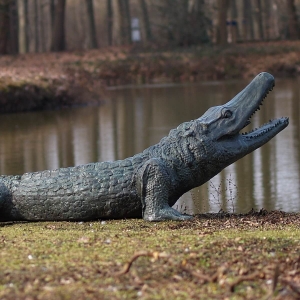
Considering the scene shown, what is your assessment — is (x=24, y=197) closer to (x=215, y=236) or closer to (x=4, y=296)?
(x=215, y=236)

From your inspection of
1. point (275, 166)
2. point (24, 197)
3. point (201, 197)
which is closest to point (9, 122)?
point (275, 166)

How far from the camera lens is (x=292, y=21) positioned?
43.2 metres

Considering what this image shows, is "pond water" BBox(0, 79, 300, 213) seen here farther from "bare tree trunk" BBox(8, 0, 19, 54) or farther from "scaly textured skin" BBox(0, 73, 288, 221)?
"bare tree trunk" BBox(8, 0, 19, 54)

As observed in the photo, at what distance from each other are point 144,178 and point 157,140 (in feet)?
31.1

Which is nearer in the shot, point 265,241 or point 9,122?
point 265,241

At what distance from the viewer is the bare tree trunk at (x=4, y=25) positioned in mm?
38000

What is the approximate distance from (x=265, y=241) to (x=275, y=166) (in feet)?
26.3

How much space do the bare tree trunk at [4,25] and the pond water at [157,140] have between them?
434 inches

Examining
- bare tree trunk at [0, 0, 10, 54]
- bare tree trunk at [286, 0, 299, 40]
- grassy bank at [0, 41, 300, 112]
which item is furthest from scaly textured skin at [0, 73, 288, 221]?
bare tree trunk at [286, 0, 299, 40]

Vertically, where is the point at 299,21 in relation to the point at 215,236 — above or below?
above

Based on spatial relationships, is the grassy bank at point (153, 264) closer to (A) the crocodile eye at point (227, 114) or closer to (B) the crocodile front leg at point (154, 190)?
(B) the crocodile front leg at point (154, 190)

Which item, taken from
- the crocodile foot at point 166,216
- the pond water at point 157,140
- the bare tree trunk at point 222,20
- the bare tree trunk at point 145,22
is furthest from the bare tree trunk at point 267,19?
the crocodile foot at point 166,216

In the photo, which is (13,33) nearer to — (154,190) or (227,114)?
(227,114)

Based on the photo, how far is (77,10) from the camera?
73.0 m
